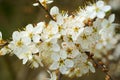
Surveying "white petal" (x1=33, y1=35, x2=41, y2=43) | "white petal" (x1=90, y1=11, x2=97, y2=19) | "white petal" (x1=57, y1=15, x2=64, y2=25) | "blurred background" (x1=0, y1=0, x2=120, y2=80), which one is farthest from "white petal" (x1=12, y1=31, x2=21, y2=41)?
"blurred background" (x1=0, y1=0, x2=120, y2=80)

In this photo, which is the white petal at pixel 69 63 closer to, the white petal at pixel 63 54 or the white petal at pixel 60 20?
the white petal at pixel 63 54

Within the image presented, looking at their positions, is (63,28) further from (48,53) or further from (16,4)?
(16,4)

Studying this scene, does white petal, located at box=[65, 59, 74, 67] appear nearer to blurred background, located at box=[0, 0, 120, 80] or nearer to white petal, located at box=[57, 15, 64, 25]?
white petal, located at box=[57, 15, 64, 25]

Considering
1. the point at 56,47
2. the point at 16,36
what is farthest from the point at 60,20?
the point at 16,36

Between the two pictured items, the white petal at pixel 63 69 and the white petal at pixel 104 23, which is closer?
the white petal at pixel 63 69

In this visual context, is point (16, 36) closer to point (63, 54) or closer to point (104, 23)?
point (63, 54)

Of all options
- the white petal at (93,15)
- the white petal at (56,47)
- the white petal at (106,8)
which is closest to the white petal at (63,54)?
the white petal at (56,47)

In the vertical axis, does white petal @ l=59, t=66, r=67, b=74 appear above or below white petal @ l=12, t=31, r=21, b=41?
below

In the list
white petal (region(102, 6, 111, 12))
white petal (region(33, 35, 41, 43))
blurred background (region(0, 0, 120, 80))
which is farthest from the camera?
blurred background (region(0, 0, 120, 80))

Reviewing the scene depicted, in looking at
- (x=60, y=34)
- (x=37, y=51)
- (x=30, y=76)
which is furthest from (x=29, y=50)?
(x=30, y=76)
